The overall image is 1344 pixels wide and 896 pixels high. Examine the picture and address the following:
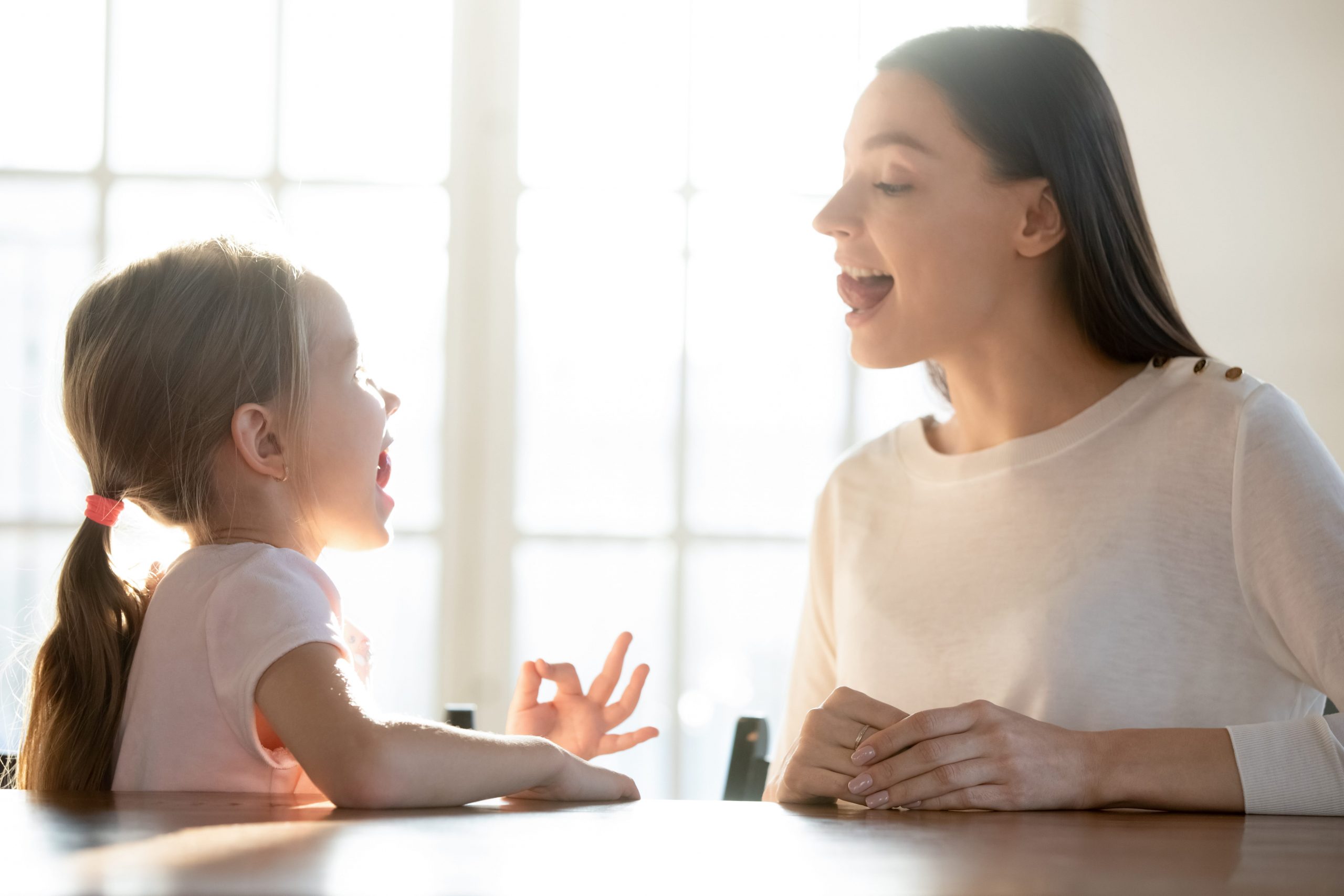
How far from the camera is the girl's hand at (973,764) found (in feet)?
2.91

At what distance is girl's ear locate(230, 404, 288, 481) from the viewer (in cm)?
102

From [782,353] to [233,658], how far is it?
76.3 inches

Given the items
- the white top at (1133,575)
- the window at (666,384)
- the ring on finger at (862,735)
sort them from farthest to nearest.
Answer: the window at (666,384) → the white top at (1133,575) → the ring on finger at (862,735)

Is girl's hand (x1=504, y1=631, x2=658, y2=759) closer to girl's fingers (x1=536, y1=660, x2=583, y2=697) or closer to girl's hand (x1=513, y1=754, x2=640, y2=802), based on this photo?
girl's fingers (x1=536, y1=660, x2=583, y2=697)

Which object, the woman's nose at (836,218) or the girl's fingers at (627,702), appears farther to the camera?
the woman's nose at (836,218)

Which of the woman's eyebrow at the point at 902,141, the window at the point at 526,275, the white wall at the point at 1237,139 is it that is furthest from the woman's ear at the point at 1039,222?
the white wall at the point at 1237,139

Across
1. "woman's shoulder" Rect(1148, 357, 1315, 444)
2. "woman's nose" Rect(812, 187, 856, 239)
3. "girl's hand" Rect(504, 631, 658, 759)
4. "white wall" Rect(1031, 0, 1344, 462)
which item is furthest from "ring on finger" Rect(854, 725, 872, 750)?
"white wall" Rect(1031, 0, 1344, 462)

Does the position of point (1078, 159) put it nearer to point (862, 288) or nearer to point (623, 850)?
point (862, 288)

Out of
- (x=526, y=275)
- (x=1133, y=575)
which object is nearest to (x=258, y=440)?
(x=1133, y=575)

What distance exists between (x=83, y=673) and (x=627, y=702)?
0.51 m

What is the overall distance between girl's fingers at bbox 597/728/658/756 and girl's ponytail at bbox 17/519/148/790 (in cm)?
45

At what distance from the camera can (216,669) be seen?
0.87 metres

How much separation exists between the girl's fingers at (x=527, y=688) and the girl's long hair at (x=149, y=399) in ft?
1.13

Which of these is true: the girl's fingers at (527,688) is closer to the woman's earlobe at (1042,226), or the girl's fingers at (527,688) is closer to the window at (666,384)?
the woman's earlobe at (1042,226)
